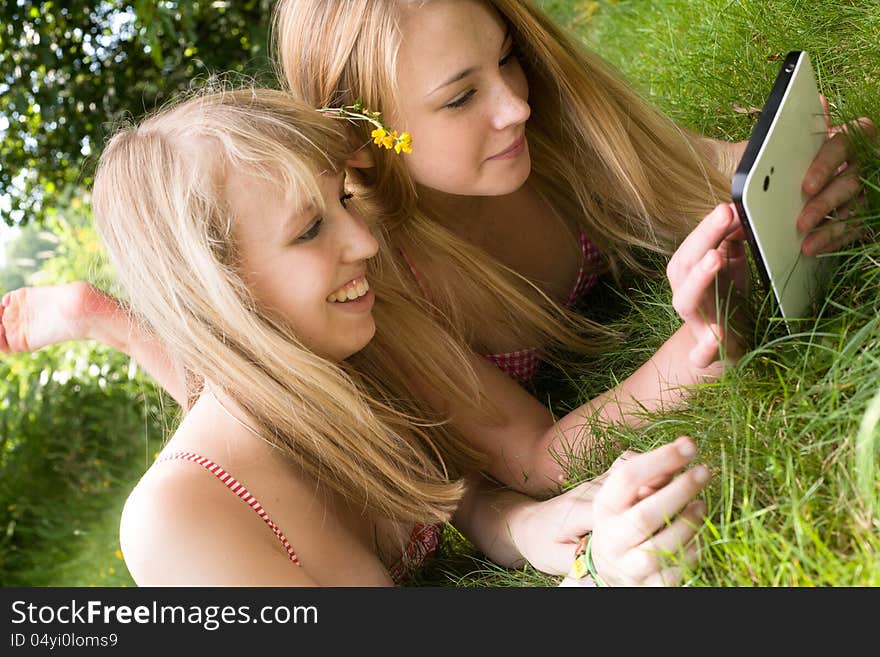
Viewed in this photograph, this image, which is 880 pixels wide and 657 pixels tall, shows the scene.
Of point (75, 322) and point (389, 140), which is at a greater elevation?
point (389, 140)

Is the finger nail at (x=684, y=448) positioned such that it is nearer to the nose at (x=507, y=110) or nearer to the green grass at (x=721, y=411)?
the green grass at (x=721, y=411)

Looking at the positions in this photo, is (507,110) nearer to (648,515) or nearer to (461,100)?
(461,100)

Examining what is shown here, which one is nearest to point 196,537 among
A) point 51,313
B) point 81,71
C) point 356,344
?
point 356,344

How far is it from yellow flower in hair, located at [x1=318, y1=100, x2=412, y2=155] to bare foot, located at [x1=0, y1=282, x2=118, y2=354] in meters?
1.05

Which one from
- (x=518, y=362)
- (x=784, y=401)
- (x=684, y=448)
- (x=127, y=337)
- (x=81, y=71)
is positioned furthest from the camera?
(x=81, y=71)

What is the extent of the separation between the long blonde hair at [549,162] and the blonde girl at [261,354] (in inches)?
7.7

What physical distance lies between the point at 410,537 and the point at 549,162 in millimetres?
942

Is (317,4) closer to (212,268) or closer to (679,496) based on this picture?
(212,268)

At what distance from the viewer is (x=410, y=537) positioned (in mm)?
2068

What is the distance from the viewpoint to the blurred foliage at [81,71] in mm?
3631

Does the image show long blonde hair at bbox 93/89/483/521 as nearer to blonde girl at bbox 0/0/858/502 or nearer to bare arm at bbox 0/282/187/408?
blonde girl at bbox 0/0/858/502

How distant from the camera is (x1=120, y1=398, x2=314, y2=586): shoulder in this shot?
5.13 feet

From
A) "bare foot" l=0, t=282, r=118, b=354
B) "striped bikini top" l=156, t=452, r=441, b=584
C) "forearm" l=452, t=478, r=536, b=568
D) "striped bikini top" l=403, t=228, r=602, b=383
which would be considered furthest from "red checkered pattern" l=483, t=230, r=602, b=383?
"bare foot" l=0, t=282, r=118, b=354

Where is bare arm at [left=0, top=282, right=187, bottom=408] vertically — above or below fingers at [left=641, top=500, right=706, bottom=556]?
above
